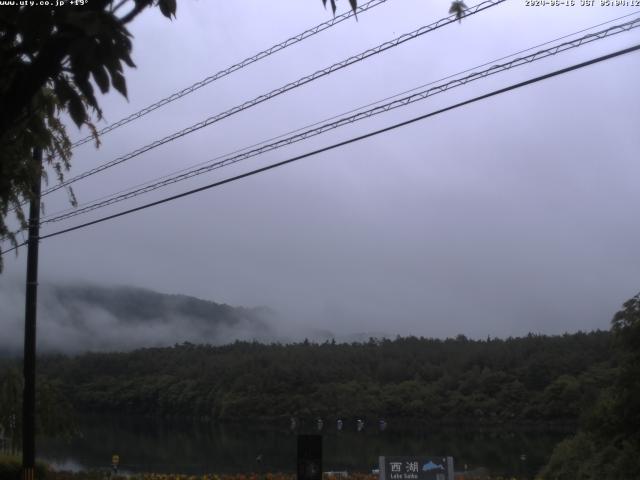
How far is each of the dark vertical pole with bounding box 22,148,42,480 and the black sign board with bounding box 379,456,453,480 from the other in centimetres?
663

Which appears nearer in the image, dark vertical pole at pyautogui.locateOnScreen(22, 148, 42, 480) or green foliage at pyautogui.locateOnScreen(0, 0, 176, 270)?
green foliage at pyautogui.locateOnScreen(0, 0, 176, 270)

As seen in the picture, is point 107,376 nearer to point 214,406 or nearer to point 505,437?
point 214,406

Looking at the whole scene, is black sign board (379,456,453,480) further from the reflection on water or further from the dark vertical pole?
the reflection on water

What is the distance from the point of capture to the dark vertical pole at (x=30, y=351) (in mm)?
14953

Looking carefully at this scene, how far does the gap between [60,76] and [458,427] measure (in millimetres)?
51241

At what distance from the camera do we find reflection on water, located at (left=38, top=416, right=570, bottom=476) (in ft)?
97.2

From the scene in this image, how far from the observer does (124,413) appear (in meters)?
59.2

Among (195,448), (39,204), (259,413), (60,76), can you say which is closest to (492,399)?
(259,413)

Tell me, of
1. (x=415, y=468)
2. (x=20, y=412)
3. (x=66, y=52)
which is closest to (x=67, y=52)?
(x=66, y=52)

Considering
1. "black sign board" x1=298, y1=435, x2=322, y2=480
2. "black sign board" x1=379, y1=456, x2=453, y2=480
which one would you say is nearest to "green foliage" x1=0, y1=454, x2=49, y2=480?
"black sign board" x1=379, y1=456, x2=453, y2=480

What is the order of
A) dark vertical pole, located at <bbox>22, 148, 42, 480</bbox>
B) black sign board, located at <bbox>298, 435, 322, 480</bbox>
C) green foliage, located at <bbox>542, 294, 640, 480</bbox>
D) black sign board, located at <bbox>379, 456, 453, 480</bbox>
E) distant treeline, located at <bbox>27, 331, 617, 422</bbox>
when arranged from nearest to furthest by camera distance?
black sign board, located at <bbox>298, 435, 322, 480</bbox>, green foliage, located at <bbox>542, 294, 640, 480</bbox>, black sign board, located at <bbox>379, 456, 453, 480</bbox>, dark vertical pole, located at <bbox>22, 148, 42, 480</bbox>, distant treeline, located at <bbox>27, 331, 617, 422</bbox>

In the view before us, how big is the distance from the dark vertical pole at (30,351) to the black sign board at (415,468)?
6.63 meters

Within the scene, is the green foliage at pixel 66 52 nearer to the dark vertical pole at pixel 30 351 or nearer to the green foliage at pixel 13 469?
the dark vertical pole at pixel 30 351

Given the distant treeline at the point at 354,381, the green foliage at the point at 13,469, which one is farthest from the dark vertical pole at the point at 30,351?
the distant treeline at the point at 354,381
